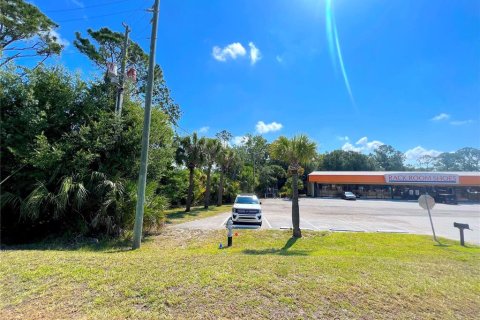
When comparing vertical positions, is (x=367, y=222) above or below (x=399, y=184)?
below

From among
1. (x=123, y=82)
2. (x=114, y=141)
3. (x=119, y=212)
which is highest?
(x=123, y=82)

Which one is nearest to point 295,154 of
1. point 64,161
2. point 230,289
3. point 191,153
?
point 230,289

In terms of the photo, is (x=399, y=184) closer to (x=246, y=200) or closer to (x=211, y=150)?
(x=211, y=150)

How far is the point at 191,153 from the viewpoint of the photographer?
20.4 meters

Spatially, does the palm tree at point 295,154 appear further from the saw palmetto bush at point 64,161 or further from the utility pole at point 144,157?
the saw palmetto bush at point 64,161

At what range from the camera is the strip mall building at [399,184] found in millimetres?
36000

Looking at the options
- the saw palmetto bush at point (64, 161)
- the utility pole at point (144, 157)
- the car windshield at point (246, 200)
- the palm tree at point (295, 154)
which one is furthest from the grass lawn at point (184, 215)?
the palm tree at point (295, 154)

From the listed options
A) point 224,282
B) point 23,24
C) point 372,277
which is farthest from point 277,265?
point 23,24

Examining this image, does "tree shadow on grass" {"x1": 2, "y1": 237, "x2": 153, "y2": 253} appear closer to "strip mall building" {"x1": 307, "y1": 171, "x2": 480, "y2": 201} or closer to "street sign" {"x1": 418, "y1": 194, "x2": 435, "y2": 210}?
"street sign" {"x1": 418, "y1": 194, "x2": 435, "y2": 210}

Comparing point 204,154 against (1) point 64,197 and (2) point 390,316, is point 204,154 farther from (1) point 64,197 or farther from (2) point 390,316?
(2) point 390,316

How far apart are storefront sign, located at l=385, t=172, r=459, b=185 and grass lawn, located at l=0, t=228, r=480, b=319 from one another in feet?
125

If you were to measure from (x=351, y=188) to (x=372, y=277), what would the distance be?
41.0 m

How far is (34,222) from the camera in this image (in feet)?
28.6

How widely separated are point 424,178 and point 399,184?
3.47m
